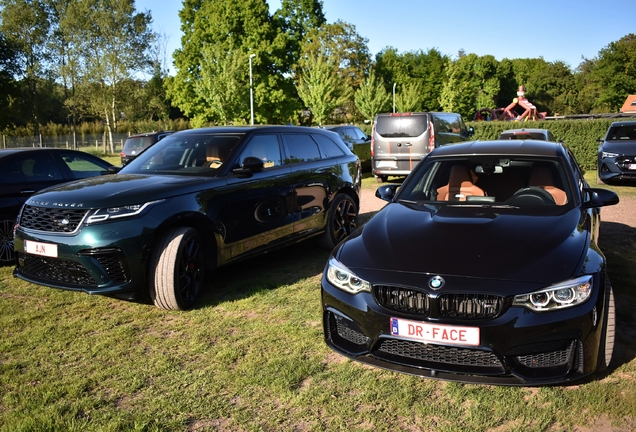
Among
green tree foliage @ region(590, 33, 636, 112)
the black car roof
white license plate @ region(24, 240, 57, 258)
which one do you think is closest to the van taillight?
the black car roof

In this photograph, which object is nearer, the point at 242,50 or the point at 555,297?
the point at 555,297

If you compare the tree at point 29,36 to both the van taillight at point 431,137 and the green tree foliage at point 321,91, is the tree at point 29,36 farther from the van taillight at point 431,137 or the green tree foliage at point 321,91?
the van taillight at point 431,137

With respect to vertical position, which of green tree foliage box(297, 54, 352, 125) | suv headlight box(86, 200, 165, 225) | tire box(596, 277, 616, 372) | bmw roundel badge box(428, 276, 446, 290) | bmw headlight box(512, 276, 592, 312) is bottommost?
tire box(596, 277, 616, 372)

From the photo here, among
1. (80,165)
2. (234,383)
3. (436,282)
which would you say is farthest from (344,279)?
(80,165)

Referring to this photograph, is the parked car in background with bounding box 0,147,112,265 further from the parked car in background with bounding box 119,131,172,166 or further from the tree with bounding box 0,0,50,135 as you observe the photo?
the tree with bounding box 0,0,50,135

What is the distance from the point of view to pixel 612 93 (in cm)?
7394

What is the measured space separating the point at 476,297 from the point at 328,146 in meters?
4.89

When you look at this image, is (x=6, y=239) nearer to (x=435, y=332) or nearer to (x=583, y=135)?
(x=435, y=332)

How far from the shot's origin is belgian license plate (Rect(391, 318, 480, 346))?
122 inches

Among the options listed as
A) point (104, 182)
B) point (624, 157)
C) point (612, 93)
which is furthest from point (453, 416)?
point (612, 93)

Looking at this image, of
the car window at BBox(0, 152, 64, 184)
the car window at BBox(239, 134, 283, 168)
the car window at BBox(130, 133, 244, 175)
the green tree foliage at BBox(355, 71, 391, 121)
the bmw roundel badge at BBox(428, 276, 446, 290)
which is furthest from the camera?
the green tree foliage at BBox(355, 71, 391, 121)

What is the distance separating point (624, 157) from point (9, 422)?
15095 mm

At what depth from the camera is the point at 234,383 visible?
3637 millimetres

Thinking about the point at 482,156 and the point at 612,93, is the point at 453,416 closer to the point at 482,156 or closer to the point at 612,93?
the point at 482,156
